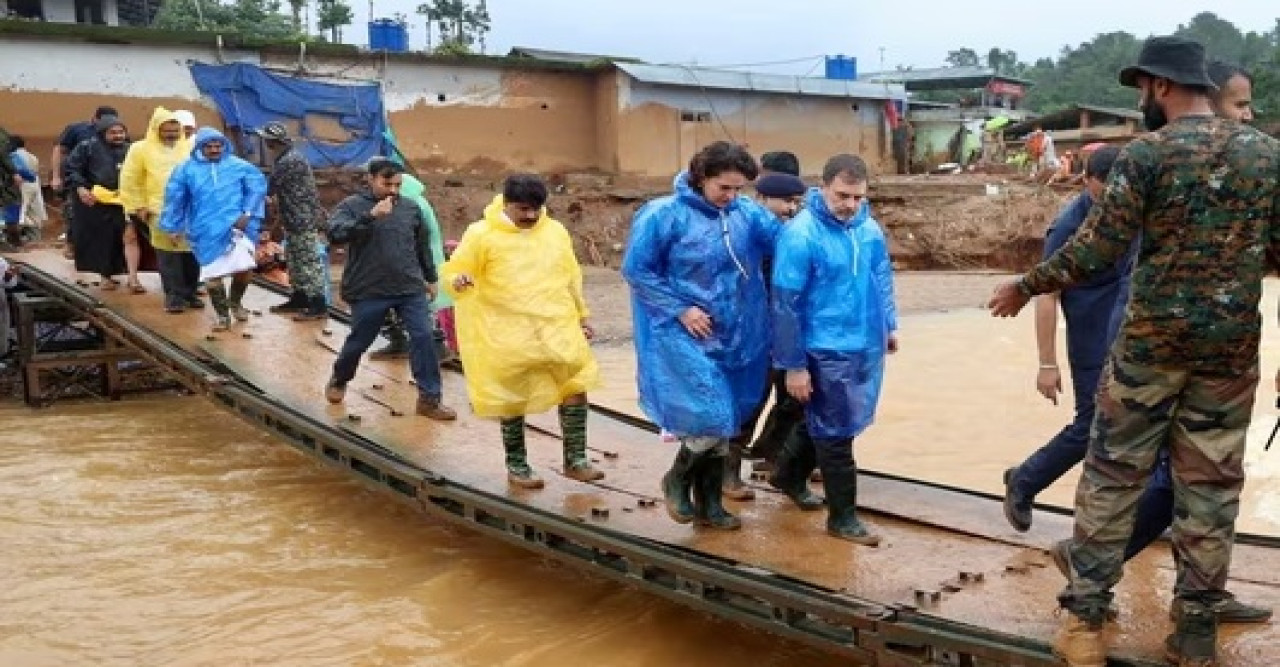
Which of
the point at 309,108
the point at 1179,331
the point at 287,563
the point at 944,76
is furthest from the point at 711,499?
the point at 944,76

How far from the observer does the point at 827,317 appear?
4.34 metres

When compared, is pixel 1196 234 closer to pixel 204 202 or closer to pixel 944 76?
pixel 204 202

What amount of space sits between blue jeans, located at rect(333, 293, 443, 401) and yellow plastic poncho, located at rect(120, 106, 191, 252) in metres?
2.88

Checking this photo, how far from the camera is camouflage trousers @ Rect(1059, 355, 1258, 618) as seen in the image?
318 centimetres

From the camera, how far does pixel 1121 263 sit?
4219 millimetres

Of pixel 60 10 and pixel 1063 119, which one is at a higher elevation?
pixel 60 10

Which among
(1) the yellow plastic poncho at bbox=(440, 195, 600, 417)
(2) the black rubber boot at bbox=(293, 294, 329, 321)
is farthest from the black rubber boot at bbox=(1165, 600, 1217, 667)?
(2) the black rubber boot at bbox=(293, 294, 329, 321)

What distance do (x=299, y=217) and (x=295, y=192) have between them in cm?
22

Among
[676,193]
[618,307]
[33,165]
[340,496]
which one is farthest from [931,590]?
[33,165]

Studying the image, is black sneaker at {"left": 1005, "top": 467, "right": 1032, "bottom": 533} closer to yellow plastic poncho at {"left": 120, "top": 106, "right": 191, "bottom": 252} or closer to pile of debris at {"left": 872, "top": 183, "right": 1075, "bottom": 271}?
yellow plastic poncho at {"left": 120, "top": 106, "right": 191, "bottom": 252}

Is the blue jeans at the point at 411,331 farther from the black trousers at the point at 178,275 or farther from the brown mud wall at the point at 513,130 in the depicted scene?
the brown mud wall at the point at 513,130

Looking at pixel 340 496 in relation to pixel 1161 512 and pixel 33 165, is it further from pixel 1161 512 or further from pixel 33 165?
pixel 33 165

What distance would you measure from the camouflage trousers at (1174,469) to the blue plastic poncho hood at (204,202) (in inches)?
259

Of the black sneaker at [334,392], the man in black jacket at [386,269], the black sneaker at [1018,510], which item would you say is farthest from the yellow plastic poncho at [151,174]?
the black sneaker at [1018,510]
